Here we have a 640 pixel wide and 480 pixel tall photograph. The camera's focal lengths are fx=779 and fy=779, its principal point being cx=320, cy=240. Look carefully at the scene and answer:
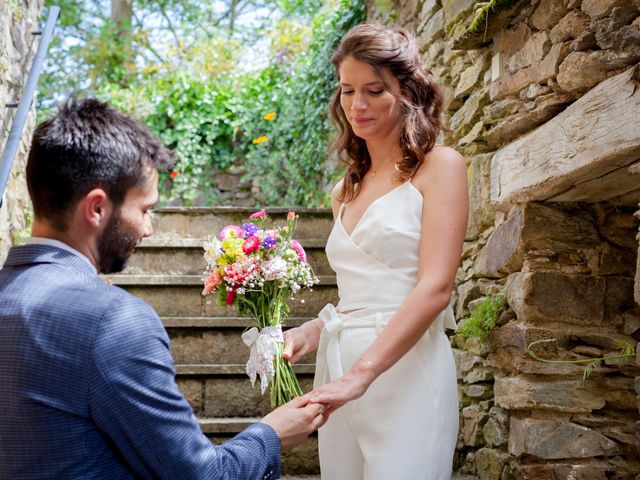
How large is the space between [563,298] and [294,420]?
5.11 feet

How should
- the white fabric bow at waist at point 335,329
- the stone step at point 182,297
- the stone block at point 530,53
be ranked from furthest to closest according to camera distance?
the stone step at point 182,297, the stone block at point 530,53, the white fabric bow at waist at point 335,329

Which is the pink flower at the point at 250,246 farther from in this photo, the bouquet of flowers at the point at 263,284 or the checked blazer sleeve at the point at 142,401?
the checked blazer sleeve at the point at 142,401

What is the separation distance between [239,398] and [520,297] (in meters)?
1.83

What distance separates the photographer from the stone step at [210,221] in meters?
5.36

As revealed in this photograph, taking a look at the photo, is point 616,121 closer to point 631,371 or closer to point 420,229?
point 420,229

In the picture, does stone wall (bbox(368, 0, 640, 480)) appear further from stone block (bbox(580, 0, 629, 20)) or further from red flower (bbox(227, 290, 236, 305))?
red flower (bbox(227, 290, 236, 305))

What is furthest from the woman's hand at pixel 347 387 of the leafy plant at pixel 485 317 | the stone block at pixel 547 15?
the stone block at pixel 547 15

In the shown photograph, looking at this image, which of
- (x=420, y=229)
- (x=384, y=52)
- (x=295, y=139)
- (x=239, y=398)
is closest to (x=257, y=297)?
(x=420, y=229)

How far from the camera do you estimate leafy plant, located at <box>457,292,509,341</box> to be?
3100mm

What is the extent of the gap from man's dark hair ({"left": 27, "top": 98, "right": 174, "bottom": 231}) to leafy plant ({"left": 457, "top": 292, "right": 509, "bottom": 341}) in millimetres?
2036

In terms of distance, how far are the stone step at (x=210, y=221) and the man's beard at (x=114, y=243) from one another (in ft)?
13.0

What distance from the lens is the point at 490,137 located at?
3.29m

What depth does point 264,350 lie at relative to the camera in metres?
2.21

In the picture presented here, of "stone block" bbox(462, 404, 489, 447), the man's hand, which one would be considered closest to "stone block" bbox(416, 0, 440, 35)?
"stone block" bbox(462, 404, 489, 447)
